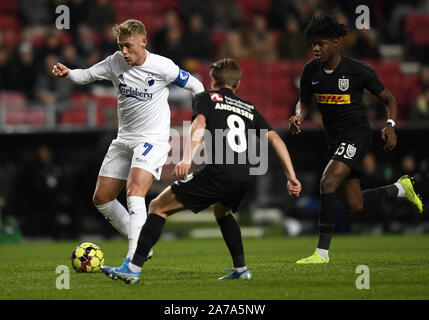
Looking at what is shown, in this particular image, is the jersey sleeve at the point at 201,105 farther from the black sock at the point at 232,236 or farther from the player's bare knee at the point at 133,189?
the player's bare knee at the point at 133,189

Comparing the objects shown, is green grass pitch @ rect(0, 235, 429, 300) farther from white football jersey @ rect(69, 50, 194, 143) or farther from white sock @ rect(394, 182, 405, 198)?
white football jersey @ rect(69, 50, 194, 143)

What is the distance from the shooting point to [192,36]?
1770cm

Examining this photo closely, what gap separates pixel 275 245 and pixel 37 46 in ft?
27.0

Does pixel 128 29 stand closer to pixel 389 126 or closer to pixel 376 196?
pixel 389 126

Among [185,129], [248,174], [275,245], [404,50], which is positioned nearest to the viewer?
[248,174]

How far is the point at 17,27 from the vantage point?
775 inches

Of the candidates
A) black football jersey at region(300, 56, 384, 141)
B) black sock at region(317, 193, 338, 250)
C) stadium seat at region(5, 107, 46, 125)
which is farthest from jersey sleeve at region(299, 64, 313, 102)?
stadium seat at region(5, 107, 46, 125)

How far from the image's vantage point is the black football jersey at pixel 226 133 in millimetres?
6242

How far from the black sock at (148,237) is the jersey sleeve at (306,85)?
2.92 m

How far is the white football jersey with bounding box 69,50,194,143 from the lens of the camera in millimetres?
7699

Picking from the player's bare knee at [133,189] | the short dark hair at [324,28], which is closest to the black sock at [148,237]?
the player's bare knee at [133,189]

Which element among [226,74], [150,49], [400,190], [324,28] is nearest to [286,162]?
[226,74]
